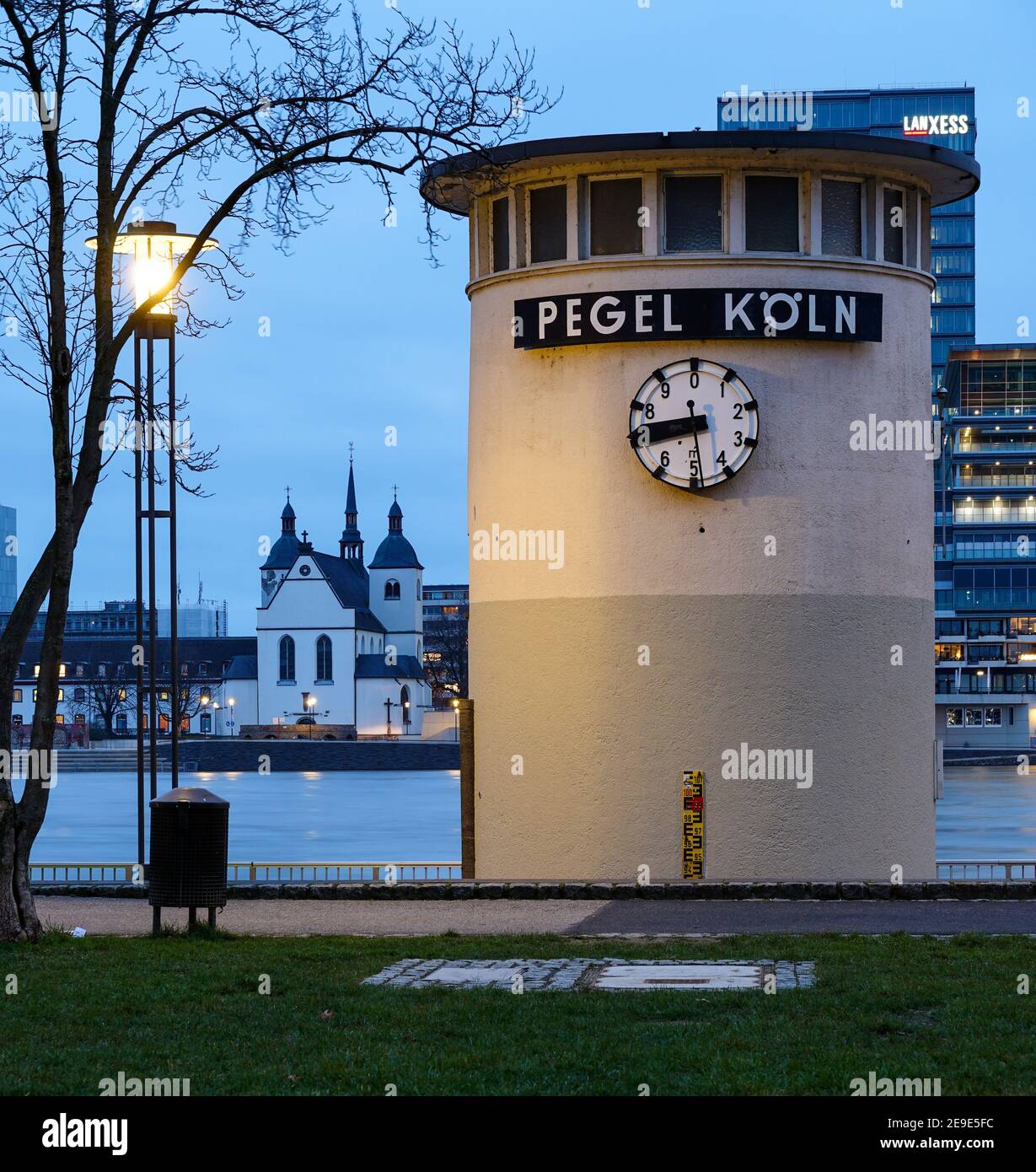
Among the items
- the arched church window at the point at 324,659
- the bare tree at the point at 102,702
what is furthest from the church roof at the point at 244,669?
the bare tree at the point at 102,702

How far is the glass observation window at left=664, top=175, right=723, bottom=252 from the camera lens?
61.1ft

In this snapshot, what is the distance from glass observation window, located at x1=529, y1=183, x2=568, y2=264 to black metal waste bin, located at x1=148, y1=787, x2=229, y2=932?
309 inches

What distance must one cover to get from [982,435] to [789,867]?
124 metres

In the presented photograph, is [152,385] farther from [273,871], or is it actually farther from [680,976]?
[273,871]

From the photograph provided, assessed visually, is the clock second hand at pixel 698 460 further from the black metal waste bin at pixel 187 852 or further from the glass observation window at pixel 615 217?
the black metal waste bin at pixel 187 852

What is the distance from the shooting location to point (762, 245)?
18.7 m

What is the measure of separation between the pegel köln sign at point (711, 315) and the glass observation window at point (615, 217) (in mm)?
529

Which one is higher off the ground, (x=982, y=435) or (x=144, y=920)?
(x=982, y=435)

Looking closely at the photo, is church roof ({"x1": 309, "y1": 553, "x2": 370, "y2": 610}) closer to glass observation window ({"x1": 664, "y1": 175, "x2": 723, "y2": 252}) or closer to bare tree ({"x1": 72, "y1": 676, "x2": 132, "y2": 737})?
bare tree ({"x1": 72, "y1": 676, "x2": 132, "y2": 737})

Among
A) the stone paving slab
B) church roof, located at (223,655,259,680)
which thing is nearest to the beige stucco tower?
the stone paving slab

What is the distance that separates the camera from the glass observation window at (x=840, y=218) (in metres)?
18.8
